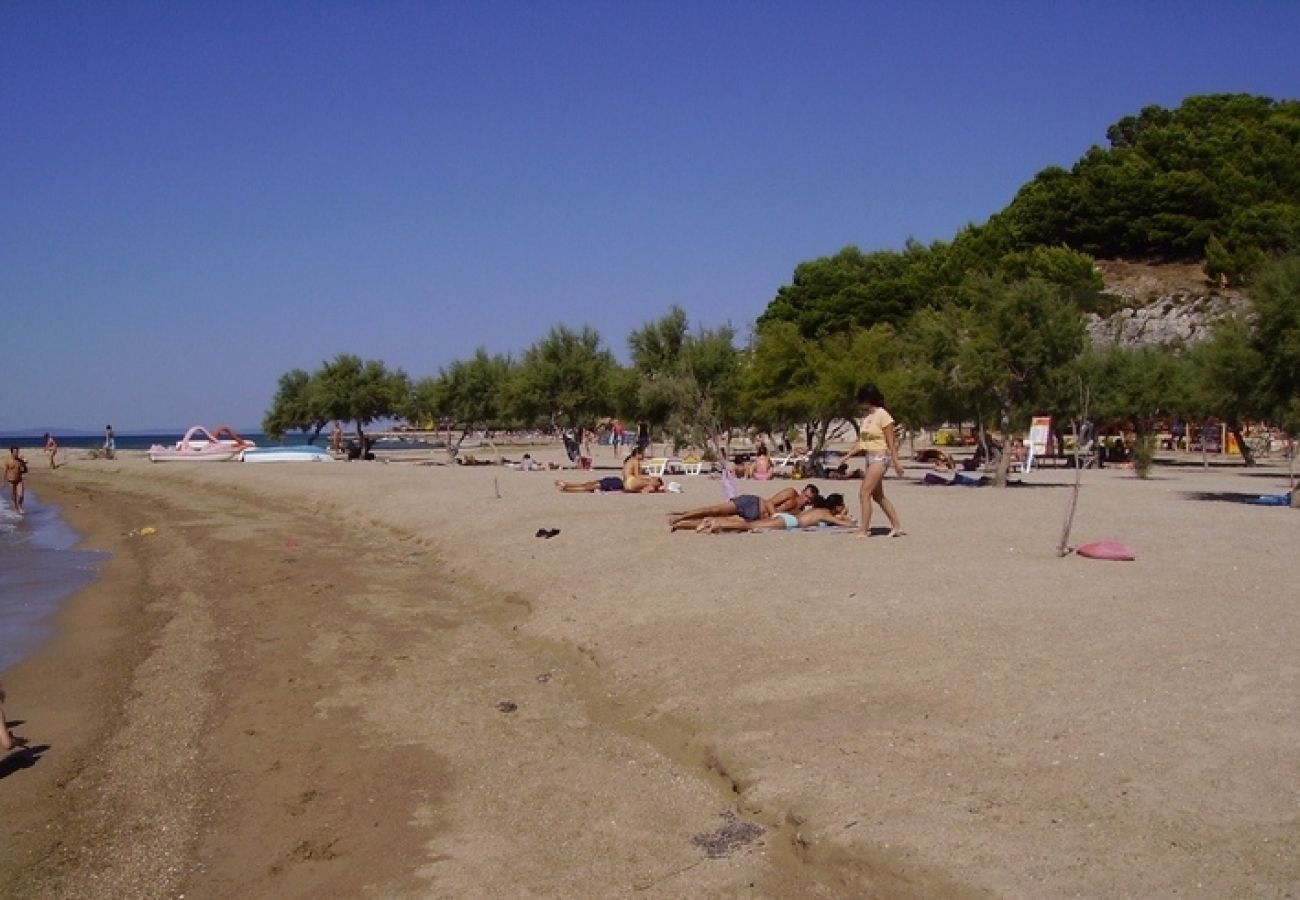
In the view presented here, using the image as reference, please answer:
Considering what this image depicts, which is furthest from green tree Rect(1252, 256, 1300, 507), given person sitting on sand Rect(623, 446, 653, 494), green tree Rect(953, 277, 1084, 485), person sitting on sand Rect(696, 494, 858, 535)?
person sitting on sand Rect(623, 446, 653, 494)

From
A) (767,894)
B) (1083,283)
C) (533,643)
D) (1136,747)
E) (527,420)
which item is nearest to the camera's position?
(767,894)

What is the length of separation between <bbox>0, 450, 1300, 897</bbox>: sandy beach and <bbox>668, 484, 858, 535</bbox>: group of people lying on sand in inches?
23.6

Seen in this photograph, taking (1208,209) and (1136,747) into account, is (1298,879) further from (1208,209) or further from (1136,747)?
(1208,209)

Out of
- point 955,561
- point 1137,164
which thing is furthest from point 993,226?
point 955,561

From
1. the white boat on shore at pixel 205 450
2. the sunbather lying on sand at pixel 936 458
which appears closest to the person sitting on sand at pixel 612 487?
the sunbather lying on sand at pixel 936 458

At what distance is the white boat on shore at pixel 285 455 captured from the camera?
5102 centimetres

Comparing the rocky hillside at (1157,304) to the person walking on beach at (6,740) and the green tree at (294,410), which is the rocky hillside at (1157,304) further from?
the person walking on beach at (6,740)

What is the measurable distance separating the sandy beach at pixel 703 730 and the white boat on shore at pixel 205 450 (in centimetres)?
4519

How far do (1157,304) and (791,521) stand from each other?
59285 mm

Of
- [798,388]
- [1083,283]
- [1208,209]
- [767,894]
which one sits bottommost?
[767,894]

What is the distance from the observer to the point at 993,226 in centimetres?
7312

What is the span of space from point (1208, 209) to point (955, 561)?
66686mm

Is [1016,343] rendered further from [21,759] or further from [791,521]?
[21,759]

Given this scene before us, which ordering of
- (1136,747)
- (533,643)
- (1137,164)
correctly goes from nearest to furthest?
(1136,747) < (533,643) < (1137,164)
